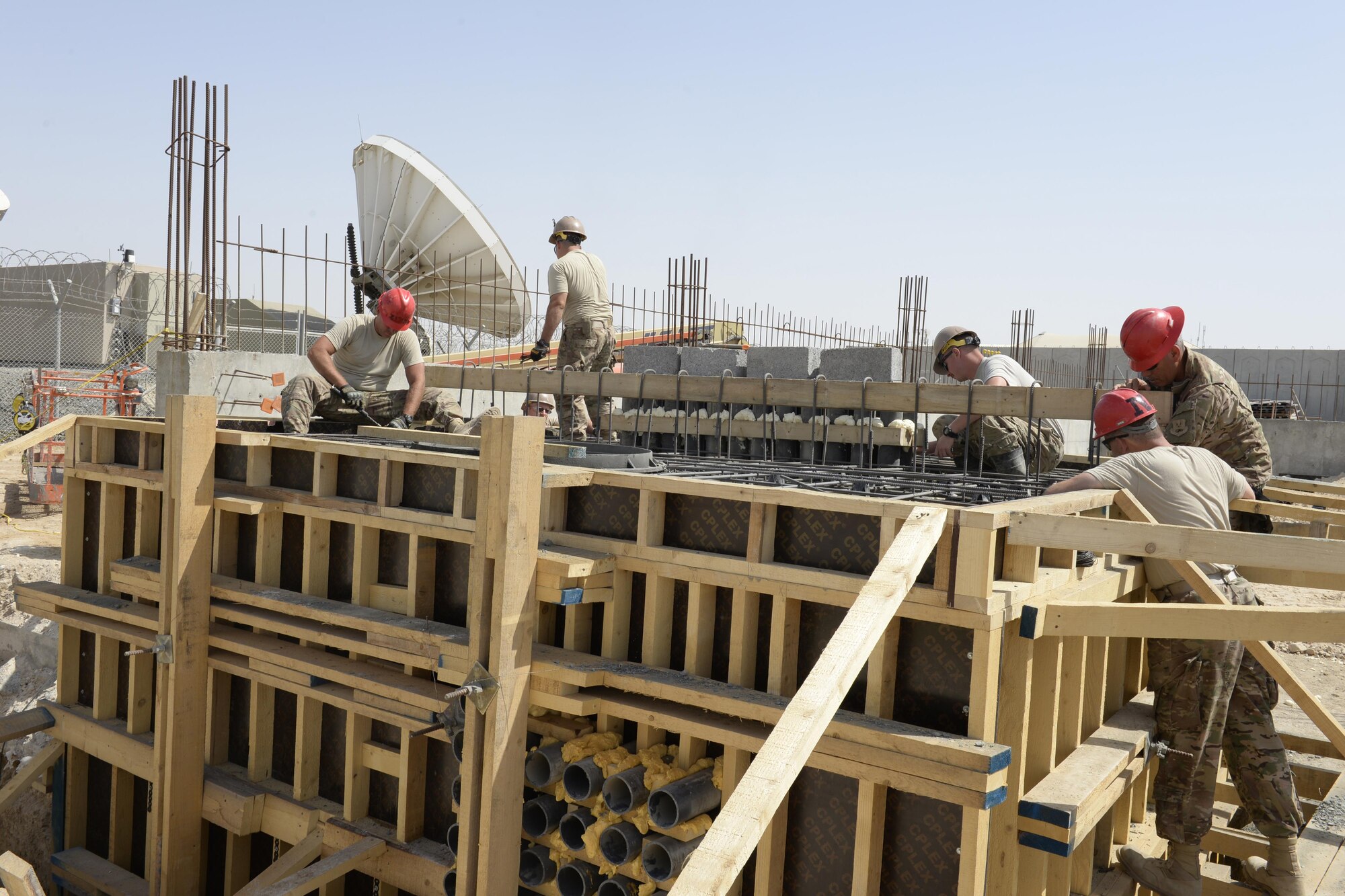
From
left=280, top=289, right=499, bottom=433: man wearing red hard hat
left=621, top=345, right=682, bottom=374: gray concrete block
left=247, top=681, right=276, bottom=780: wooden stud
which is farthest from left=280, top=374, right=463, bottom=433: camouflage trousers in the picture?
left=621, top=345, right=682, bottom=374: gray concrete block

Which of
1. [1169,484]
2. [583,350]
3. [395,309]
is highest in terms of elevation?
[395,309]

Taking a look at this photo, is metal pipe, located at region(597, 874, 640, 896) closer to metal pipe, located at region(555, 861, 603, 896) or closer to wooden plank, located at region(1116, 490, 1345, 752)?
metal pipe, located at region(555, 861, 603, 896)

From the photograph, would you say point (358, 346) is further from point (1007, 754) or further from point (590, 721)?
point (1007, 754)

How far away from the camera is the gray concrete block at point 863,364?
10289 mm

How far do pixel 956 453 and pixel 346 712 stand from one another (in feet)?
15.4

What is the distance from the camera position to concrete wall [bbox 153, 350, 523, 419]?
413 inches

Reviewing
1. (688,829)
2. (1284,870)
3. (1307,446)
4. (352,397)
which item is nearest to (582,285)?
(352,397)

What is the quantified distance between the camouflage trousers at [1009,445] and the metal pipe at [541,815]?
4033 millimetres

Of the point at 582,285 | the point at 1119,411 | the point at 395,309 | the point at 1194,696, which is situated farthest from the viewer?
the point at 582,285

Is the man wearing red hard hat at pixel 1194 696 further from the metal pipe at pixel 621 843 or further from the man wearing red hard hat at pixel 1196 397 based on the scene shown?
the metal pipe at pixel 621 843

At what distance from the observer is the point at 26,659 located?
10445mm

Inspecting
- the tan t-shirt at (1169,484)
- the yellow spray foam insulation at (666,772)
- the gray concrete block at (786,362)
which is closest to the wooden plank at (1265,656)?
the tan t-shirt at (1169,484)

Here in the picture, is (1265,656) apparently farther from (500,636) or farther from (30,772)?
(30,772)

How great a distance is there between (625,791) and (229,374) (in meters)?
Answer: 8.13
